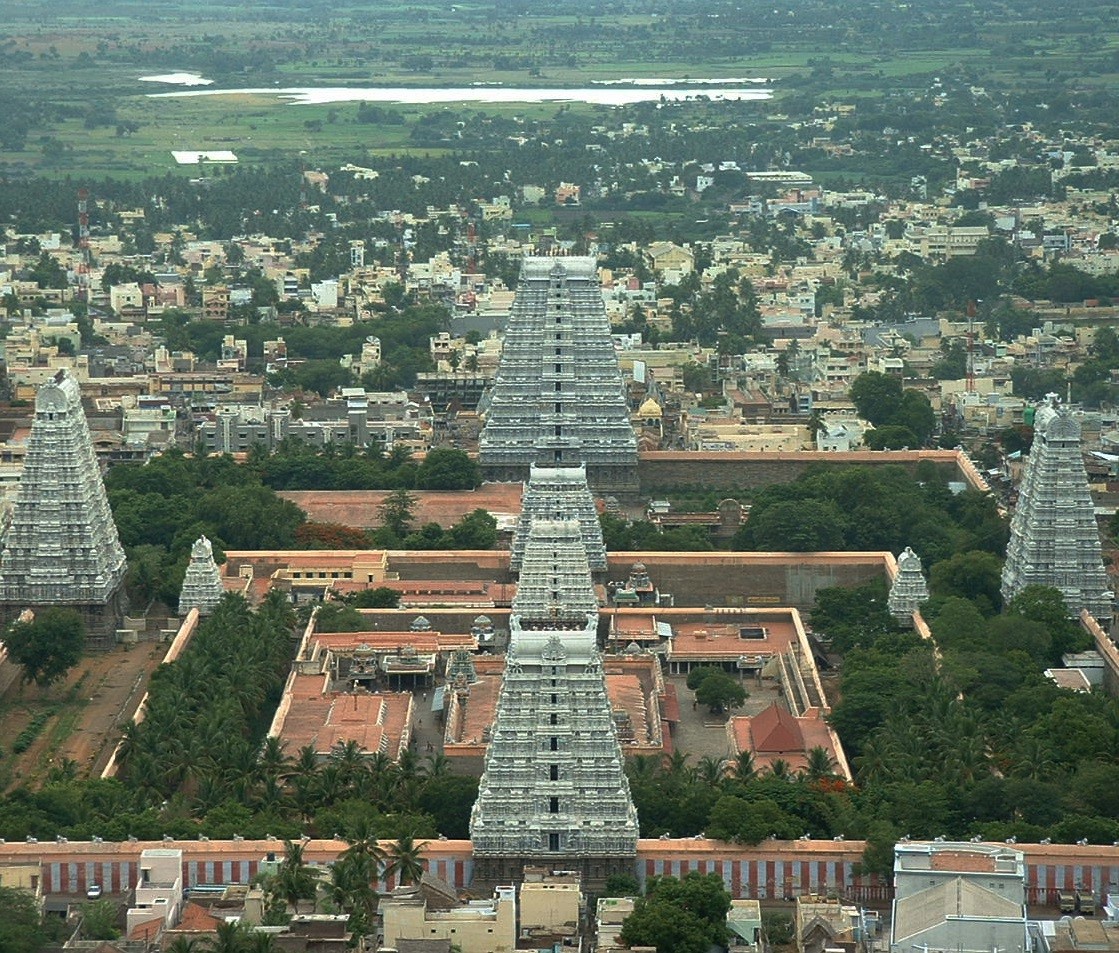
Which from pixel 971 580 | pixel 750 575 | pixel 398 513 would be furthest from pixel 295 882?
pixel 398 513

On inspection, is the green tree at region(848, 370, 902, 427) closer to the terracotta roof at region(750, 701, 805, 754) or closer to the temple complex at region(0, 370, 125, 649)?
the temple complex at region(0, 370, 125, 649)

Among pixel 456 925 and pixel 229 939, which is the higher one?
pixel 456 925

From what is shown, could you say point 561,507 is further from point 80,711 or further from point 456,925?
point 456,925

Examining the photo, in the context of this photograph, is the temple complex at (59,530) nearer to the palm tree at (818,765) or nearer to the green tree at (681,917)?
the palm tree at (818,765)

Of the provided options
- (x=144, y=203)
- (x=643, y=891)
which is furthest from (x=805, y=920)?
(x=144, y=203)

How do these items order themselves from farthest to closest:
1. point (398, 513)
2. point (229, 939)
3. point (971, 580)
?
point (398, 513) < point (971, 580) < point (229, 939)

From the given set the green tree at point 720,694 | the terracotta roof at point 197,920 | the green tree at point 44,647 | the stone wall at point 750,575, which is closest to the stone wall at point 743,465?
the stone wall at point 750,575

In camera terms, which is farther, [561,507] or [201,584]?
[201,584]
